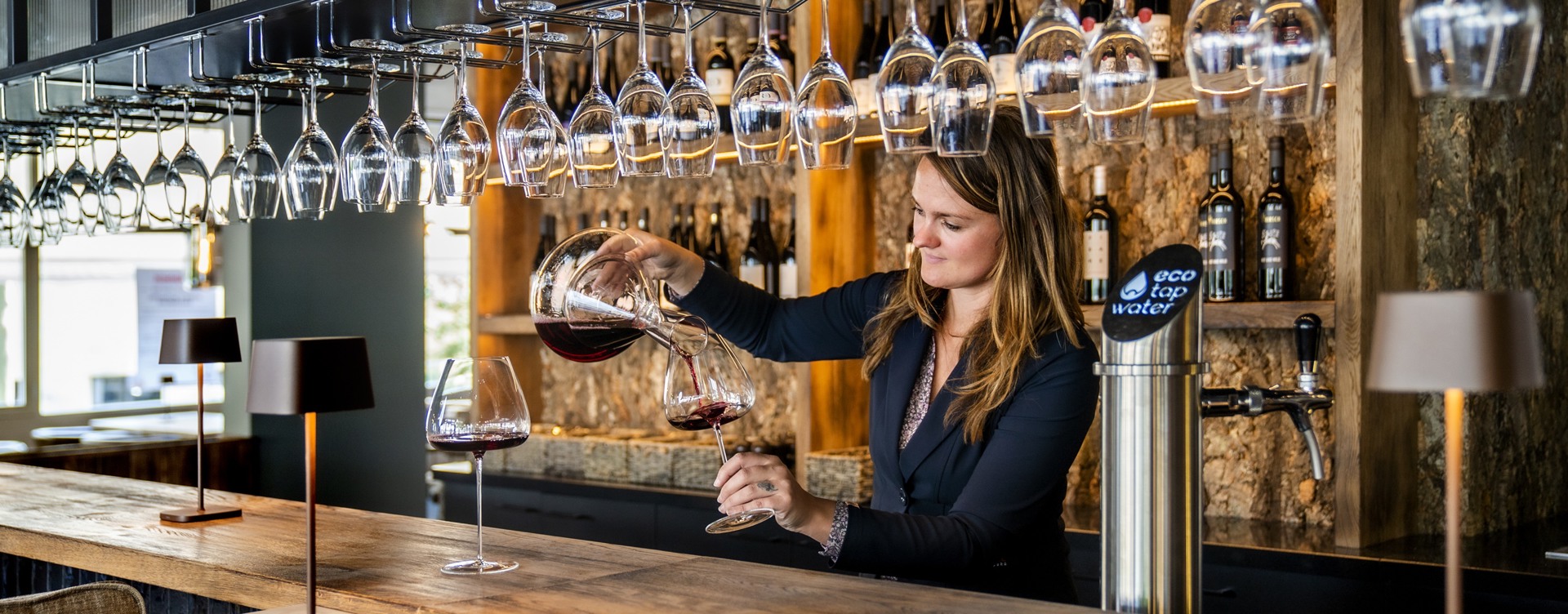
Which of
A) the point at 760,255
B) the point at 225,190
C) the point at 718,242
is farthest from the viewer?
the point at 718,242

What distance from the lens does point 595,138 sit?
169 centimetres

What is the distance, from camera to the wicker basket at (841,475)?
3074 mm

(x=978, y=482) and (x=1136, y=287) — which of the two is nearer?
(x=1136, y=287)

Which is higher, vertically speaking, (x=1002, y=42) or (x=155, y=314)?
(x=1002, y=42)

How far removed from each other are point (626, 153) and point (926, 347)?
65cm

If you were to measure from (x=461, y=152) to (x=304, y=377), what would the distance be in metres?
0.39

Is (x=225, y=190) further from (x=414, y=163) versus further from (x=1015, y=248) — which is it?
(x=1015, y=248)

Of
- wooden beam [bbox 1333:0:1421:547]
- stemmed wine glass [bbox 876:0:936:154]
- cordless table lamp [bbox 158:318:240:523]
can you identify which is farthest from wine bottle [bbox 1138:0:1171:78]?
cordless table lamp [bbox 158:318:240:523]

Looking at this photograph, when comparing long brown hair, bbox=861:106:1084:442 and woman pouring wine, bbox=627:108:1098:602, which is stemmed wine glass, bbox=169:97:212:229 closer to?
woman pouring wine, bbox=627:108:1098:602

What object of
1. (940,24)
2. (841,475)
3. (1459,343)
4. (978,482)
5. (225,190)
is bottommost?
(841,475)

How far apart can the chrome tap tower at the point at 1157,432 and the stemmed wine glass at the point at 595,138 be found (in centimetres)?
65

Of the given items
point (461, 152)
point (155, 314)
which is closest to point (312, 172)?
point (461, 152)

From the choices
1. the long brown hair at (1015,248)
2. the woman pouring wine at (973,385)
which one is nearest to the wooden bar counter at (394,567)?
the woman pouring wine at (973,385)

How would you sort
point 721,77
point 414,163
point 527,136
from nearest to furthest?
point 527,136 < point 414,163 < point 721,77
